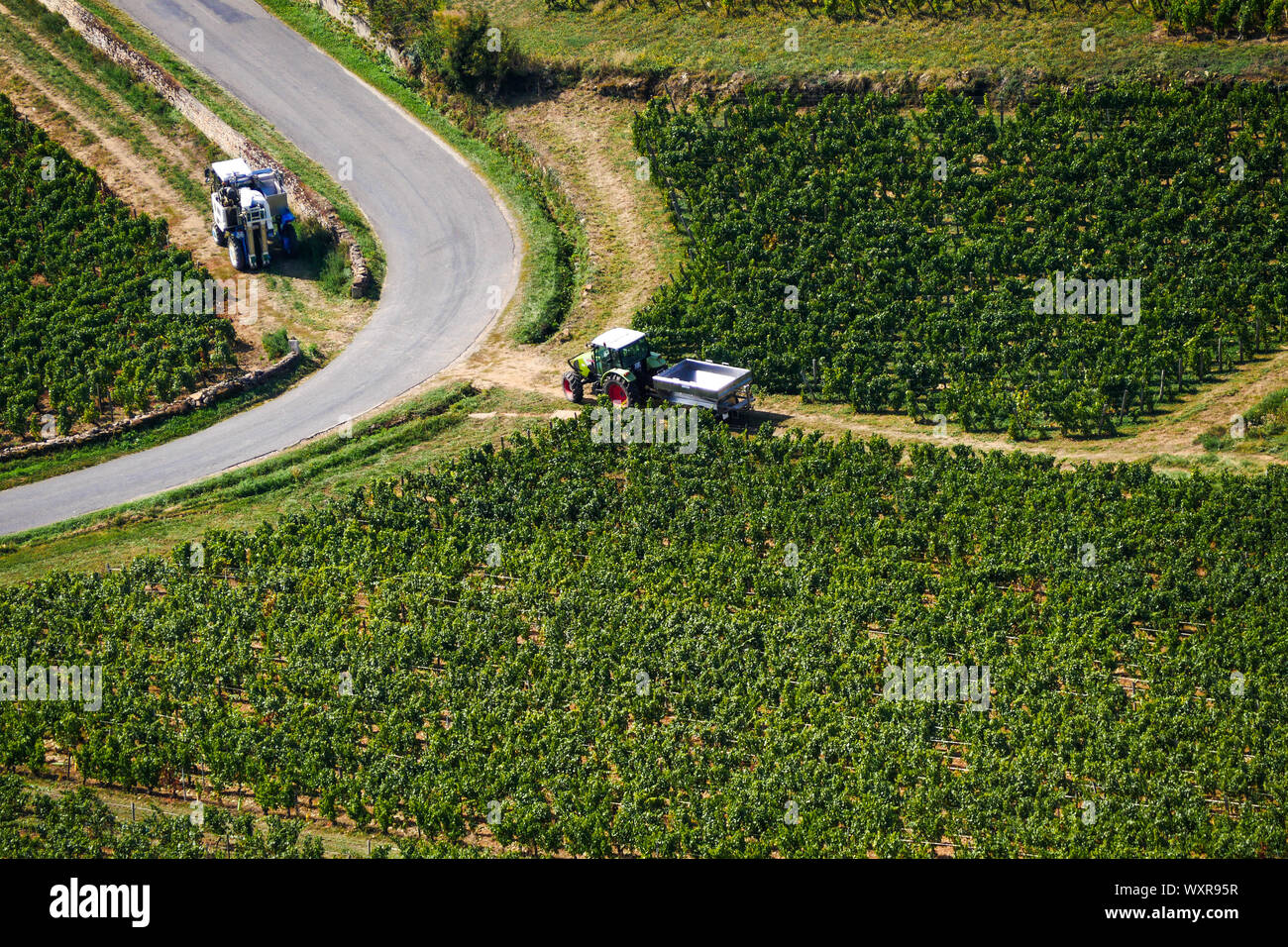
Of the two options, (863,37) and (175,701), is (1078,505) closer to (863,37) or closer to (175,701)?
(175,701)

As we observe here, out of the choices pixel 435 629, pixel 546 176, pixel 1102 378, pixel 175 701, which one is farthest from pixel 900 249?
pixel 175 701

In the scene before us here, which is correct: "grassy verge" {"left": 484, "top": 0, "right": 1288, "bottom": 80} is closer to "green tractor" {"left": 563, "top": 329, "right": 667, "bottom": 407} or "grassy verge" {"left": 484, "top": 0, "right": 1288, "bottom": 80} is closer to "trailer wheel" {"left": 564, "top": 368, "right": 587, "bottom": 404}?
"green tractor" {"left": 563, "top": 329, "right": 667, "bottom": 407}

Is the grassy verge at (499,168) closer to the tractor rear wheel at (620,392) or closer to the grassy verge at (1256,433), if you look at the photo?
the tractor rear wheel at (620,392)
